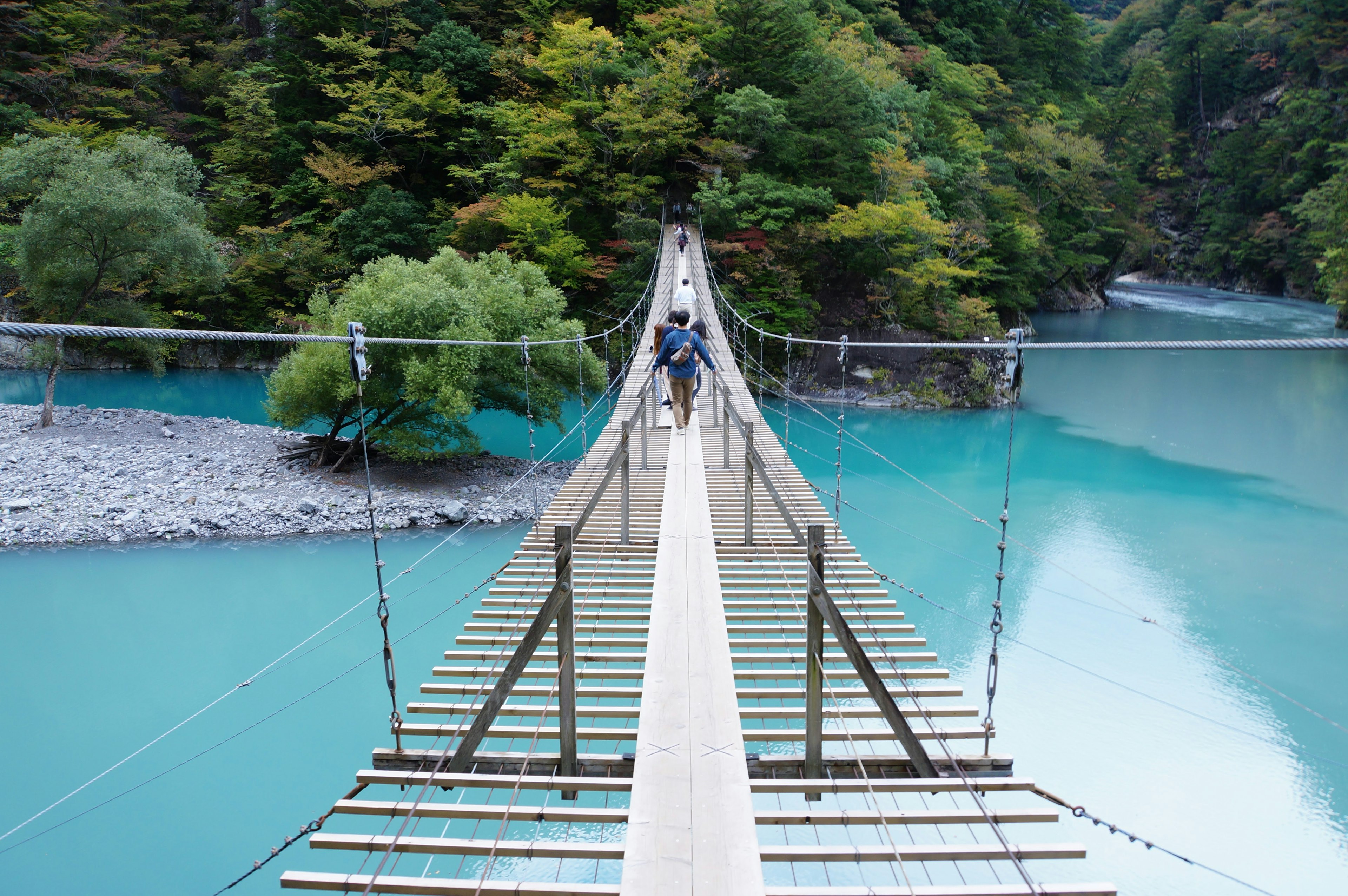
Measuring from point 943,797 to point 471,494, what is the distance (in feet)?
A: 21.9

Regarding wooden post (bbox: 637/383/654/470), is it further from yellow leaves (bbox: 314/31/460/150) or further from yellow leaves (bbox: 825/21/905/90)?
yellow leaves (bbox: 314/31/460/150)

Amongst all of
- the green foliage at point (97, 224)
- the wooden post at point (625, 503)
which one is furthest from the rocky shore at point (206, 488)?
the wooden post at point (625, 503)

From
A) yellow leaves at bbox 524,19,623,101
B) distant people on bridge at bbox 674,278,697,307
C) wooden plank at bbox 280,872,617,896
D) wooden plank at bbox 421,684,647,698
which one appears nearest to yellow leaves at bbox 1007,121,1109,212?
yellow leaves at bbox 524,19,623,101

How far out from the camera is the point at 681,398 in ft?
14.3

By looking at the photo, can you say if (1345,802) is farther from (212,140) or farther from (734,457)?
(212,140)

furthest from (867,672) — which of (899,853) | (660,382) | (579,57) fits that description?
(579,57)

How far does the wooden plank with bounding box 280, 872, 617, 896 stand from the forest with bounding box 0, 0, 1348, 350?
8.12m

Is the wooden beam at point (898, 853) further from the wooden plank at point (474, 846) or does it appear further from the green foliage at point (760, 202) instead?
the green foliage at point (760, 202)

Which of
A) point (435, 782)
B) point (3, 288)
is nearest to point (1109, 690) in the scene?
point (435, 782)

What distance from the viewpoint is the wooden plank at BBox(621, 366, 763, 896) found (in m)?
1.23

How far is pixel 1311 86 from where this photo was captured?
20578 mm

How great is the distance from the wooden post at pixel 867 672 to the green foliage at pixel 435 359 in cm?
661

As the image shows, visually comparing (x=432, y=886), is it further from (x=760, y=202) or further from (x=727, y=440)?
(x=760, y=202)

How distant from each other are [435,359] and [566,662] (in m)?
6.70
